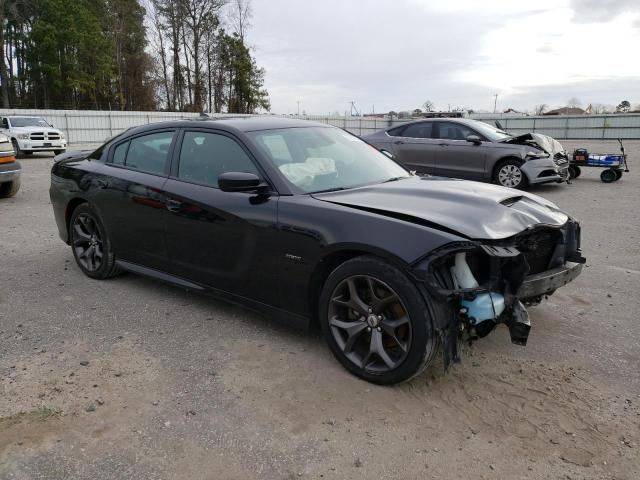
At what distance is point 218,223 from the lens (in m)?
3.73

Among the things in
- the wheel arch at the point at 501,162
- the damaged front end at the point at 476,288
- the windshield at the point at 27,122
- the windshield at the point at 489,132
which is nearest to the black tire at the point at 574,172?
the windshield at the point at 489,132

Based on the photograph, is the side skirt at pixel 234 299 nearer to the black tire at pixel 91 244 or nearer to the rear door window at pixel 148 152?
the black tire at pixel 91 244

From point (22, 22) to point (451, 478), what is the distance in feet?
174

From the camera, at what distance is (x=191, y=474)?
2.34 metres

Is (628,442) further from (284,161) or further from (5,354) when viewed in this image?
(5,354)

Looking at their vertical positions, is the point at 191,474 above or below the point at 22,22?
below

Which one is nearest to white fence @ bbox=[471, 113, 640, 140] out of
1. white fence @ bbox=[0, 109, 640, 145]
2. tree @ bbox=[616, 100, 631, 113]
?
white fence @ bbox=[0, 109, 640, 145]

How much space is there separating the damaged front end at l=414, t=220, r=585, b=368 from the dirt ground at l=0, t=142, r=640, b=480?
0.39m

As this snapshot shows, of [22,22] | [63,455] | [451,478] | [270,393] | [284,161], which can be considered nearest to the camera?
[451,478]

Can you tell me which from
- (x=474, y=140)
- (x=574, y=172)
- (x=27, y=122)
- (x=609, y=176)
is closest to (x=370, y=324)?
(x=474, y=140)

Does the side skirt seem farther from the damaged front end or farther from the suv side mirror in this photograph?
the suv side mirror

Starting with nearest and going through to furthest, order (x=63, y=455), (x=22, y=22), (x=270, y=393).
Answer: (x=63, y=455) < (x=270, y=393) < (x=22, y=22)

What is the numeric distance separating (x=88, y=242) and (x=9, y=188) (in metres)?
6.23

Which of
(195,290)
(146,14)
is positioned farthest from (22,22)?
(195,290)
